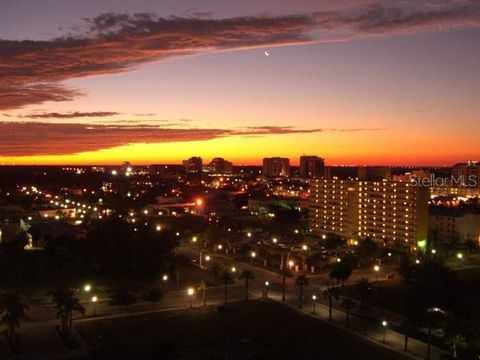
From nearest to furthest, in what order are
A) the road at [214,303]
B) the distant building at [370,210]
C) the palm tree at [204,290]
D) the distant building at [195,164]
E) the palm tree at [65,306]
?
the road at [214,303], the palm tree at [65,306], the palm tree at [204,290], the distant building at [370,210], the distant building at [195,164]

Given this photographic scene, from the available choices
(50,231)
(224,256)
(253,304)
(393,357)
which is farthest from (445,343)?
(50,231)

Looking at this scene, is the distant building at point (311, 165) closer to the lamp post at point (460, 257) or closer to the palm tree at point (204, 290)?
the lamp post at point (460, 257)

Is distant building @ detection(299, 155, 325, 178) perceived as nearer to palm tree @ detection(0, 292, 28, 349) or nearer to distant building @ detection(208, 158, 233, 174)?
distant building @ detection(208, 158, 233, 174)

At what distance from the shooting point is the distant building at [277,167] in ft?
543

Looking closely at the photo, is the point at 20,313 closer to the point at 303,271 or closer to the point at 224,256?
the point at 303,271

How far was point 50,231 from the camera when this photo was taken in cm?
3697

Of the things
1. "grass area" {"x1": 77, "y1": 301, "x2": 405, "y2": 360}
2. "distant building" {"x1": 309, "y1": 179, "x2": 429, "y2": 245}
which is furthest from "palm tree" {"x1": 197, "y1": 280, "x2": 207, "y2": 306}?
"distant building" {"x1": 309, "y1": 179, "x2": 429, "y2": 245}

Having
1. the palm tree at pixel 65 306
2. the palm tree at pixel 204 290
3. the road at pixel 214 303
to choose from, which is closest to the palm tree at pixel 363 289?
the road at pixel 214 303

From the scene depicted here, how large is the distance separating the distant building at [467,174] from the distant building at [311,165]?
49384mm

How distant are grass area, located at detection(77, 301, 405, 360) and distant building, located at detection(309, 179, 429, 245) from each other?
21.3 metres

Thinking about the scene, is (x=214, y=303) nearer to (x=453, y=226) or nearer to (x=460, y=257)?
(x=460, y=257)

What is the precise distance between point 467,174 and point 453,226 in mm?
52528

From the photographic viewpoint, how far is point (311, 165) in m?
150

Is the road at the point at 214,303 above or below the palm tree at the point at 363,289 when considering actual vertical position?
below
